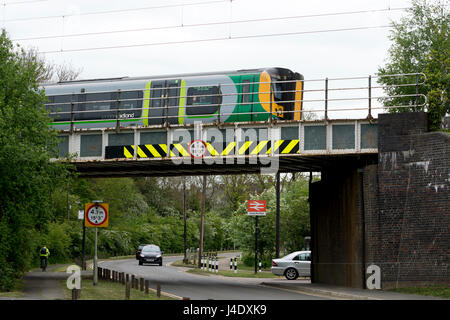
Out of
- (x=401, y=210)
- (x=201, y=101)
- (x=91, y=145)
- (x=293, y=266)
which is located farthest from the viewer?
(x=293, y=266)

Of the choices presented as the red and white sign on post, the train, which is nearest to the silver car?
the red and white sign on post

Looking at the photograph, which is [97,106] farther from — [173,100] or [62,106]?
[173,100]

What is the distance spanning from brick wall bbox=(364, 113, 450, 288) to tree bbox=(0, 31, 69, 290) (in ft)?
34.6

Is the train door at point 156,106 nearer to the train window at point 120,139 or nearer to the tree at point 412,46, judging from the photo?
the train window at point 120,139

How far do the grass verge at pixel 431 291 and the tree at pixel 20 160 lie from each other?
1172 centimetres

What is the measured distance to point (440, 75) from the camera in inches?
1034

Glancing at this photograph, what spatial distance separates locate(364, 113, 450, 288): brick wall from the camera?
21734mm

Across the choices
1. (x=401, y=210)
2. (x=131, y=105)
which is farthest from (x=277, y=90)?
(x=401, y=210)

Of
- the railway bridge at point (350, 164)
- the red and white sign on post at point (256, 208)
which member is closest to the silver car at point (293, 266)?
the red and white sign on post at point (256, 208)

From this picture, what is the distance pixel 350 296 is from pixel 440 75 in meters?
9.89

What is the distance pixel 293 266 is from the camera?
3522 cm

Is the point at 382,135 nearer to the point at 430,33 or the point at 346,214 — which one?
the point at 346,214

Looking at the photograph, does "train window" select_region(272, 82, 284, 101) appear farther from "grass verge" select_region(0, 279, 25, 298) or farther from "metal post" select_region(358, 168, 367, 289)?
"grass verge" select_region(0, 279, 25, 298)

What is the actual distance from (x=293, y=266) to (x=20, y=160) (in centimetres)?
1766
